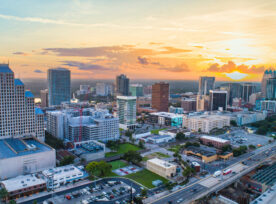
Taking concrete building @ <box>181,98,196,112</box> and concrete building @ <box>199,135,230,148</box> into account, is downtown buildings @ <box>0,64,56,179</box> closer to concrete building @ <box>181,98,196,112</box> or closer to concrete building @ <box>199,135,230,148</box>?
concrete building @ <box>199,135,230,148</box>

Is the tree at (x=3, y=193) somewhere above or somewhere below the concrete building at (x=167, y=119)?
below

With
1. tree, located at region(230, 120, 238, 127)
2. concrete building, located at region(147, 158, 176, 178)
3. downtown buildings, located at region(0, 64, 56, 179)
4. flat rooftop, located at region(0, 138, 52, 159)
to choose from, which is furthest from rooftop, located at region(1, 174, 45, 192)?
tree, located at region(230, 120, 238, 127)

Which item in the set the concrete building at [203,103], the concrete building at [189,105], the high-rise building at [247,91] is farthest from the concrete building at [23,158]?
the high-rise building at [247,91]

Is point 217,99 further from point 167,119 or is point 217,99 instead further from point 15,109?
point 15,109

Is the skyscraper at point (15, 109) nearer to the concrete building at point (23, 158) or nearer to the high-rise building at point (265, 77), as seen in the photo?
the concrete building at point (23, 158)

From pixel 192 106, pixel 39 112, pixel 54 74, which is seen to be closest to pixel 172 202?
pixel 39 112

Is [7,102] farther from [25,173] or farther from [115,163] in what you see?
[115,163]

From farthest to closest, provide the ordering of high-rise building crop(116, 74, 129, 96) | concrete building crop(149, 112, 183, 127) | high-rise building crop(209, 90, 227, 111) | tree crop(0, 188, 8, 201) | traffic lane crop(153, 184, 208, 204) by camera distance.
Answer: high-rise building crop(116, 74, 129, 96) → high-rise building crop(209, 90, 227, 111) → concrete building crop(149, 112, 183, 127) → traffic lane crop(153, 184, 208, 204) → tree crop(0, 188, 8, 201)
